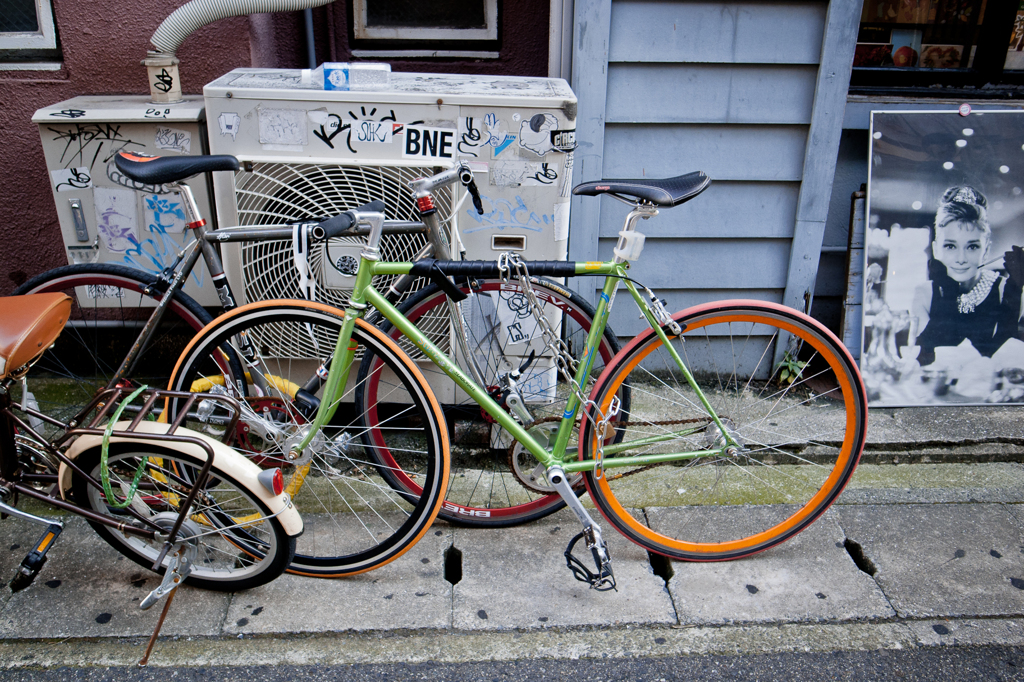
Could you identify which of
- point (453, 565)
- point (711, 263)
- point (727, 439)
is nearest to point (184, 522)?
point (453, 565)

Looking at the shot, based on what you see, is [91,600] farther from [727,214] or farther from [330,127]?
[727,214]

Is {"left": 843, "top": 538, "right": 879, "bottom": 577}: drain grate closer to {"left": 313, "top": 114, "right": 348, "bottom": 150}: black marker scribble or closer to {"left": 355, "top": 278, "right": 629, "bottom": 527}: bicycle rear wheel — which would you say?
{"left": 355, "top": 278, "right": 629, "bottom": 527}: bicycle rear wheel

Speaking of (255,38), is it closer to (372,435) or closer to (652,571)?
(372,435)

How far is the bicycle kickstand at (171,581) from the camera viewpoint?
93.9 inches

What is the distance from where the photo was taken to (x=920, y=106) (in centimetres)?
367

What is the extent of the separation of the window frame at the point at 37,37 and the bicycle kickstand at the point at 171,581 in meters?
2.54

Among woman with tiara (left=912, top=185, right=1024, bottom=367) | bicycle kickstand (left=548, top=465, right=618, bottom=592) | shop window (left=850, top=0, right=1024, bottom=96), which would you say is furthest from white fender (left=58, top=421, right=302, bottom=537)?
shop window (left=850, top=0, right=1024, bottom=96)

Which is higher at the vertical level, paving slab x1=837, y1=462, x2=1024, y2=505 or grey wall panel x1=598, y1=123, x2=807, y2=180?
grey wall panel x1=598, y1=123, x2=807, y2=180

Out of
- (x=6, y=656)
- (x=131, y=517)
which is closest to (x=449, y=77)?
(x=131, y=517)

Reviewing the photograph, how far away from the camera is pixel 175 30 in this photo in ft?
10.5

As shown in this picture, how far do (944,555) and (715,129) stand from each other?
2.05 metres

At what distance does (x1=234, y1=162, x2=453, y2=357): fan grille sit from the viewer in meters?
2.83

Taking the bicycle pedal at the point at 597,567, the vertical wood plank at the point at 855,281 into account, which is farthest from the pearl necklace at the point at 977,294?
the bicycle pedal at the point at 597,567

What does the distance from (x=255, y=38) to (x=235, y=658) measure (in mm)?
2774
